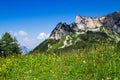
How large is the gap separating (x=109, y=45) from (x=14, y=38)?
6098 cm

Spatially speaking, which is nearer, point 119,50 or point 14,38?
point 119,50

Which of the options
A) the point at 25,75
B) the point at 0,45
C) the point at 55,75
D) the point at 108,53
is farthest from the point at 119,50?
the point at 0,45

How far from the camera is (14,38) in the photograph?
74750mm

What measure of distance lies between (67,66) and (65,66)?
9 centimetres

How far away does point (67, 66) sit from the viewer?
13.8m

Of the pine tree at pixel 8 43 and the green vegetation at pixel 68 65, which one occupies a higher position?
the pine tree at pixel 8 43

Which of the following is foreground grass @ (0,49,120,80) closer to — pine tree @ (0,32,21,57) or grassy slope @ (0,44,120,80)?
grassy slope @ (0,44,120,80)

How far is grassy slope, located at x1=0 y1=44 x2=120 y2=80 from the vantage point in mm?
11781

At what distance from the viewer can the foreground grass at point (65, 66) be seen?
11750 mm

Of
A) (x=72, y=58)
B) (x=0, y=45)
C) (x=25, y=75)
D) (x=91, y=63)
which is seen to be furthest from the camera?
(x=0, y=45)

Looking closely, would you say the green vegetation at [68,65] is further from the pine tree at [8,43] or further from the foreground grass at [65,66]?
the pine tree at [8,43]

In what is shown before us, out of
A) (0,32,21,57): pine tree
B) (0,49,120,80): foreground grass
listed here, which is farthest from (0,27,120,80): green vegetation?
(0,32,21,57): pine tree

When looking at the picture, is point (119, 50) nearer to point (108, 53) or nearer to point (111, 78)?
point (108, 53)

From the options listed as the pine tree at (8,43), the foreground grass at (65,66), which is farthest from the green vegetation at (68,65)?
the pine tree at (8,43)
